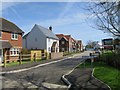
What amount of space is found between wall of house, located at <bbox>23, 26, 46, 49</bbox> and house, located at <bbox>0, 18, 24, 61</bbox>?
20.6 meters

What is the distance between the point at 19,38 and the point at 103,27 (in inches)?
1181

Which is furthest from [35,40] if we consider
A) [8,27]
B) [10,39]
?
[10,39]

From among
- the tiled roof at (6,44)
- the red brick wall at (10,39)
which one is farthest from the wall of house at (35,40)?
the tiled roof at (6,44)

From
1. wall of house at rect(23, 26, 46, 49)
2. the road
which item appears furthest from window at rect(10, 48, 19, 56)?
wall of house at rect(23, 26, 46, 49)

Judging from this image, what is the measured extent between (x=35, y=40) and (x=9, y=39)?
26175 millimetres

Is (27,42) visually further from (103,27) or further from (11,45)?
(103,27)

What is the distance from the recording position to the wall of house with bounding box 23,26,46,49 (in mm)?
64938

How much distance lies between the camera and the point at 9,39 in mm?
39625

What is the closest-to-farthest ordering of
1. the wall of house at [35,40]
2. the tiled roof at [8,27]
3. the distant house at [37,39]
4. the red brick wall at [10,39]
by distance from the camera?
the red brick wall at [10,39]
the tiled roof at [8,27]
the distant house at [37,39]
the wall of house at [35,40]

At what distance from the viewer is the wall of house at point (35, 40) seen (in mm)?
64938

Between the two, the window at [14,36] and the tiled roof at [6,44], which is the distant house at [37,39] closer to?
the window at [14,36]

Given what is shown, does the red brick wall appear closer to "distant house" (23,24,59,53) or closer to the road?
the road

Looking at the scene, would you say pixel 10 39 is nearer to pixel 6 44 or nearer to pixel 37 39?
pixel 6 44

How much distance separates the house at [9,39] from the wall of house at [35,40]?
2058cm
